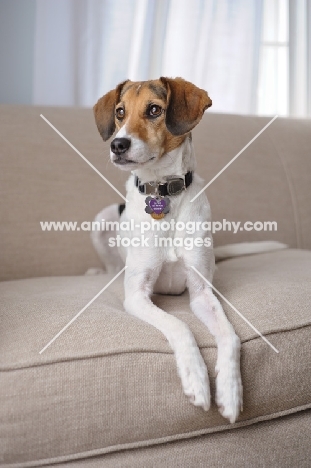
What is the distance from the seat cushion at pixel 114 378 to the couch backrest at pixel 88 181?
0.66m

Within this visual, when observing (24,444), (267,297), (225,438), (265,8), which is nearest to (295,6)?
(265,8)

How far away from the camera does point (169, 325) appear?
1203mm

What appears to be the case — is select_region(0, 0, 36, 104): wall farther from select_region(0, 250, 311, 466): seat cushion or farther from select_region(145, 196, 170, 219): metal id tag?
select_region(0, 250, 311, 466): seat cushion

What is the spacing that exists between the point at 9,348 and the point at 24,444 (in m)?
0.20

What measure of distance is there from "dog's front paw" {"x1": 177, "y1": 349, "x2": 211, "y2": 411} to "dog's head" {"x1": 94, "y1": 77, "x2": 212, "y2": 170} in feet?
1.83

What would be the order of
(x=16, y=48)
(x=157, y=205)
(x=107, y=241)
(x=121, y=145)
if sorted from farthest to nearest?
(x=16, y=48) → (x=107, y=241) → (x=157, y=205) → (x=121, y=145)

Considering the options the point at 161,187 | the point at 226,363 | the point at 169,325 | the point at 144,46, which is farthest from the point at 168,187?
the point at 144,46

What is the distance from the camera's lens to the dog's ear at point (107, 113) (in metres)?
1.56

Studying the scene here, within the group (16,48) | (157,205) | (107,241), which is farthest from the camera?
(16,48)

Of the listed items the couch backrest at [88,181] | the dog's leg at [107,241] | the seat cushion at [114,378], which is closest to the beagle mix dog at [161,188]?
the seat cushion at [114,378]

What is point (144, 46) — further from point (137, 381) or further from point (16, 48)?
point (137, 381)

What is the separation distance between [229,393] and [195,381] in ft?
0.27

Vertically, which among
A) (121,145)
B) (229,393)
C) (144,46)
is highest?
(144,46)

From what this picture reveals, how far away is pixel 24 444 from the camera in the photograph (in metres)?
1.02
